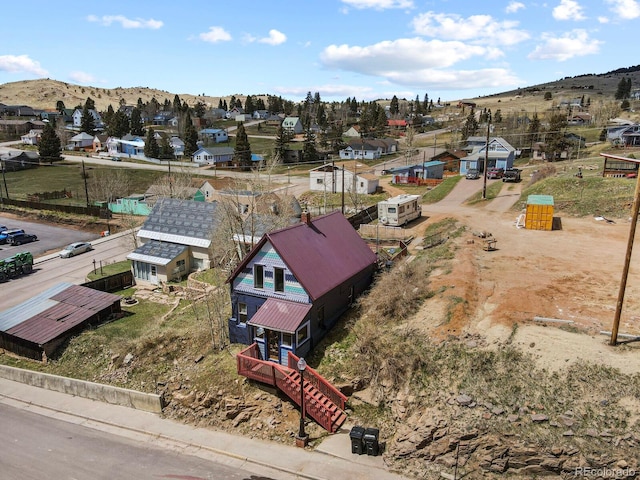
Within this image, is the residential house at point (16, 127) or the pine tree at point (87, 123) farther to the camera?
the residential house at point (16, 127)

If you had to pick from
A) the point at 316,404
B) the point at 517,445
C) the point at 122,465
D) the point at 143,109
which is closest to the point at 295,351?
the point at 316,404

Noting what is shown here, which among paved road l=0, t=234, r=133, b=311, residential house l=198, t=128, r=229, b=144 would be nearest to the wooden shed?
paved road l=0, t=234, r=133, b=311

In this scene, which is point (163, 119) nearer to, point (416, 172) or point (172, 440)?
point (416, 172)

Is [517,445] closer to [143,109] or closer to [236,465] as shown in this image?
[236,465]

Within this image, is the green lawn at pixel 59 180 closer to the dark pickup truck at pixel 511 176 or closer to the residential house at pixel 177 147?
the residential house at pixel 177 147

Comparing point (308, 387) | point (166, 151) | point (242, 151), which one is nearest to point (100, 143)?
point (166, 151)

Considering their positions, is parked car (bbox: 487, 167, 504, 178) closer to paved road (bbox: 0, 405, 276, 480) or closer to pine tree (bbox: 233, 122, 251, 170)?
pine tree (bbox: 233, 122, 251, 170)

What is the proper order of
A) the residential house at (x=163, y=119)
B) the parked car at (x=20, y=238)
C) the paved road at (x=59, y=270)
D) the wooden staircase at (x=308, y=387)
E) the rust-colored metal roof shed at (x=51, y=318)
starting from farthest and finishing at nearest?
the residential house at (x=163, y=119) < the parked car at (x=20, y=238) < the paved road at (x=59, y=270) < the rust-colored metal roof shed at (x=51, y=318) < the wooden staircase at (x=308, y=387)

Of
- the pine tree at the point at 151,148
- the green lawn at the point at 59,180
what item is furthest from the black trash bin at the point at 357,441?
the pine tree at the point at 151,148
